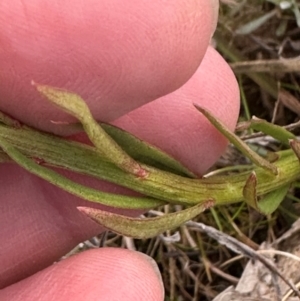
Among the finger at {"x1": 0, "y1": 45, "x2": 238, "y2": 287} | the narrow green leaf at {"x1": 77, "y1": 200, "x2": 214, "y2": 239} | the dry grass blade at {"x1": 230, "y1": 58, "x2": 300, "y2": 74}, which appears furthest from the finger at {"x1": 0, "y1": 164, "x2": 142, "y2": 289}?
the dry grass blade at {"x1": 230, "y1": 58, "x2": 300, "y2": 74}

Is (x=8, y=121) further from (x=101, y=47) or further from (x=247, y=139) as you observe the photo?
(x=247, y=139)

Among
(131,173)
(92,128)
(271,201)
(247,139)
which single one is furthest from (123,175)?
(247,139)

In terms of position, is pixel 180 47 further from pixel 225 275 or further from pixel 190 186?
A: pixel 225 275

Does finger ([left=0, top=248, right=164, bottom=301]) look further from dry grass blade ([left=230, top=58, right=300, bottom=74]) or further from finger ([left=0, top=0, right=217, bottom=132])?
dry grass blade ([left=230, top=58, right=300, bottom=74])

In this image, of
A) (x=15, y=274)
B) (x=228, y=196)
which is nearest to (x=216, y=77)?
(x=228, y=196)

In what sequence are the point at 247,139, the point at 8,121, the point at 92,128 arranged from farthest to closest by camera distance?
1. the point at 247,139
2. the point at 8,121
3. the point at 92,128

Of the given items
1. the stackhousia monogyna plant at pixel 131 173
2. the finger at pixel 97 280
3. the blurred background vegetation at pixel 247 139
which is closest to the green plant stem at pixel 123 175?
the stackhousia monogyna plant at pixel 131 173
